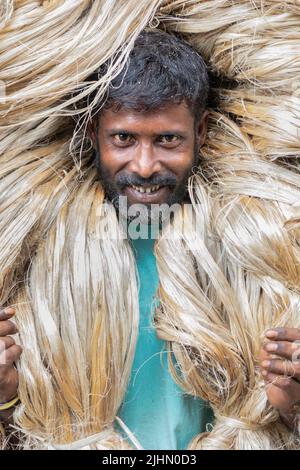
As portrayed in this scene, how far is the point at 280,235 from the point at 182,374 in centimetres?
33

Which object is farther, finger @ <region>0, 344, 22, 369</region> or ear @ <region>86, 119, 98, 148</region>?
ear @ <region>86, 119, 98, 148</region>

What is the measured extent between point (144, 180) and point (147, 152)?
0.05 metres

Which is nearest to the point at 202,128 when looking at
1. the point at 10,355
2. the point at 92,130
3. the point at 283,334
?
the point at 92,130

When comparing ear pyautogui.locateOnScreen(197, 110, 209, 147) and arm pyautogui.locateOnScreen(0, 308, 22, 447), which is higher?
ear pyautogui.locateOnScreen(197, 110, 209, 147)

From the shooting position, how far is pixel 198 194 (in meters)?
2.10

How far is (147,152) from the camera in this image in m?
2.03

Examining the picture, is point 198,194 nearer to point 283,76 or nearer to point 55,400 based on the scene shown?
point 283,76

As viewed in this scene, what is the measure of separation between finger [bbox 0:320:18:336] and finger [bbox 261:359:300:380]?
0.46 meters

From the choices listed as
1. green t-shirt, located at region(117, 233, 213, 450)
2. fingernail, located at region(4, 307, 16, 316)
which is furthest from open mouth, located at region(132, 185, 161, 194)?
fingernail, located at region(4, 307, 16, 316)

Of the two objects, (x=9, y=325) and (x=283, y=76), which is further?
(x=283, y=76)

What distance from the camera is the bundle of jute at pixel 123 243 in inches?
79.0

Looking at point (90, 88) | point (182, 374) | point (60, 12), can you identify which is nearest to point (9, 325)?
point (182, 374)

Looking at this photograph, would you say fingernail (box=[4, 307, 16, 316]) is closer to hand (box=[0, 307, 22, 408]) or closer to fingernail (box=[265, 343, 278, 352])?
hand (box=[0, 307, 22, 408])

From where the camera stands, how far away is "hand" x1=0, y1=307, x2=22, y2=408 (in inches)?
75.2
